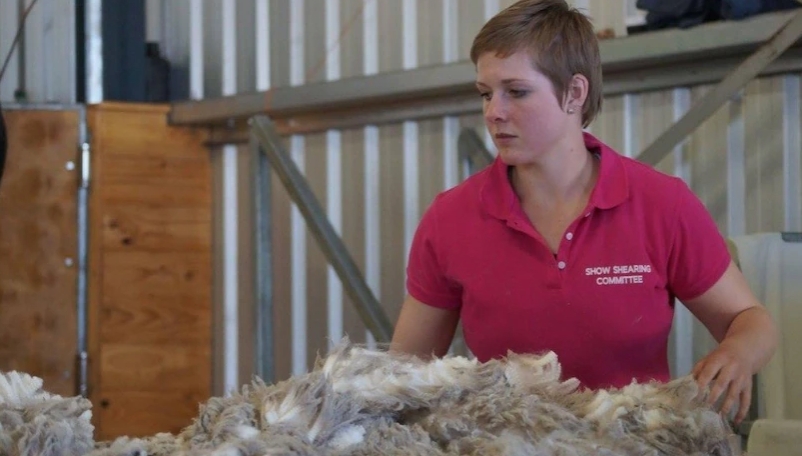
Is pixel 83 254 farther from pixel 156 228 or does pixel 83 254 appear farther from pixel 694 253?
pixel 694 253

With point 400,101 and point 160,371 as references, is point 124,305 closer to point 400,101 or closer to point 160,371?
point 160,371

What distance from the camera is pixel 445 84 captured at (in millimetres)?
2951

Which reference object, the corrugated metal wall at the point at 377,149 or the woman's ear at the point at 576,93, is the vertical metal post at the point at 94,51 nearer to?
the corrugated metal wall at the point at 377,149

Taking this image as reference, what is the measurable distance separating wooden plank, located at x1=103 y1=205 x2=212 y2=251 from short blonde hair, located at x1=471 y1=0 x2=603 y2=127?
7.40ft

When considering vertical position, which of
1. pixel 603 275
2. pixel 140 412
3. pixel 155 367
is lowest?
pixel 140 412

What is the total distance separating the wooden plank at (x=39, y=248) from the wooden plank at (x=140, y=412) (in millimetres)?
118

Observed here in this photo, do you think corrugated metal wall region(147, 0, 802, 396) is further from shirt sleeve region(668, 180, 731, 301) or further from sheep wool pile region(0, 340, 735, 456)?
sheep wool pile region(0, 340, 735, 456)

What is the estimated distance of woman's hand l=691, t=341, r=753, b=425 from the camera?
44.6 inches

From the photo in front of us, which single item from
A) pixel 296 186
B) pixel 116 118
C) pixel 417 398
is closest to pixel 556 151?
pixel 417 398

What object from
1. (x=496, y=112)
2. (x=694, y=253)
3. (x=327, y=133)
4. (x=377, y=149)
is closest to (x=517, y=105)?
(x=496, y=112)

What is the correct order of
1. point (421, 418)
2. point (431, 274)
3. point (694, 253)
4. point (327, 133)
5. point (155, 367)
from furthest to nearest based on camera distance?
point (155, 367)
point (327, 133)
point (431, 274)
point (694, 253)
point (421, 418)

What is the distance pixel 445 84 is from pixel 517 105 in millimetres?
1515

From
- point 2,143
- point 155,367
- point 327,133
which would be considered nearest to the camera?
point 2,143

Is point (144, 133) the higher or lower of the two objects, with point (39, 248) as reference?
higher
